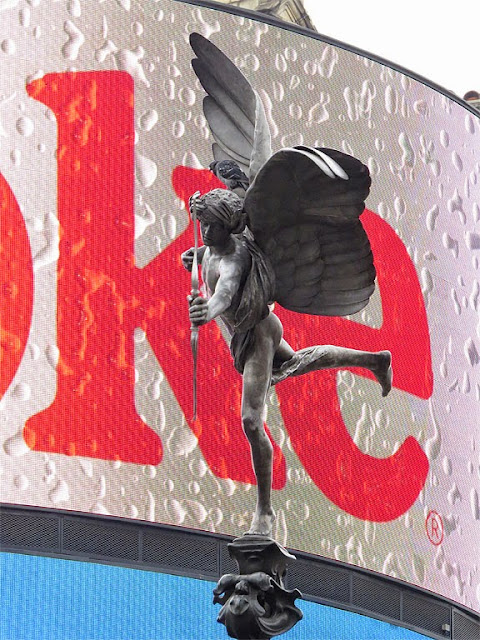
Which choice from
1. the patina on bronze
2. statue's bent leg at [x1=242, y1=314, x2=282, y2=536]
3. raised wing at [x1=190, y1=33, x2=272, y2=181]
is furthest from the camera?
raised wing at [x1=190, y1=33, x2=272, y2=181]

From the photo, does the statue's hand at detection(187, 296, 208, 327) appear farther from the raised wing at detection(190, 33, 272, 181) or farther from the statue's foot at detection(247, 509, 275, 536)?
the raised wing at detection(190, 33, 272, 181)

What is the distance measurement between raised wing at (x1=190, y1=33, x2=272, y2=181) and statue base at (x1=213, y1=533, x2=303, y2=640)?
3187 mm

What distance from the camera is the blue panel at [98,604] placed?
32844mm

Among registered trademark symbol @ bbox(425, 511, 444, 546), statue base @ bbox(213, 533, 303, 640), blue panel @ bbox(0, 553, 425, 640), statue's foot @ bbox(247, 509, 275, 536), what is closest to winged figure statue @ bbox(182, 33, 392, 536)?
statue's foot @ bbox(247, 509, 275, 536)

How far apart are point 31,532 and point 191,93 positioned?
26.3 feet

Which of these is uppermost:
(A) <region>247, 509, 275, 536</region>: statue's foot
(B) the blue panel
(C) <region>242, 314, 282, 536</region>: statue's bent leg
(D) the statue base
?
(B) the blue panel

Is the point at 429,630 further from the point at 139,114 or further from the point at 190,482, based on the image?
the point at 139,114

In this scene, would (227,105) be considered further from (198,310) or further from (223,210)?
(198,310)

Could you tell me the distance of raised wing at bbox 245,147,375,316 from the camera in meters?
16.2

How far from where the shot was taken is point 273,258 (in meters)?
16.7

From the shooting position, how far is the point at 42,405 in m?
34.2

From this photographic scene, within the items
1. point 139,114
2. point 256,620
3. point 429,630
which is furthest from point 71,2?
point 256,620

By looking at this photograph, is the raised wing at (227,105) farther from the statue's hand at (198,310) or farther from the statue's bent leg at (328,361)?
the statue's hand at (198,310)

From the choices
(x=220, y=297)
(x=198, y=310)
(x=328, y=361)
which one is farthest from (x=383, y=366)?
(x=198, y=310)
